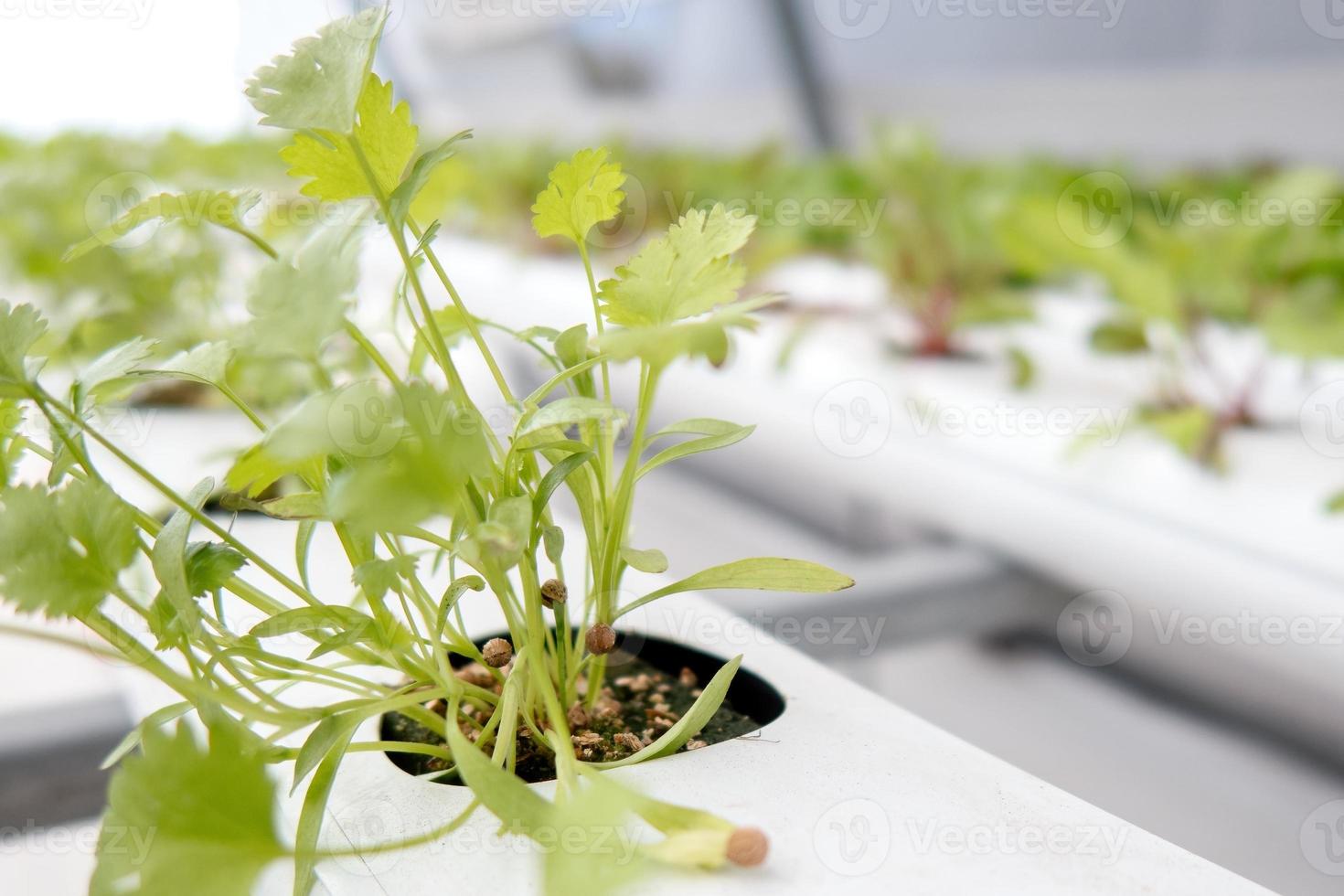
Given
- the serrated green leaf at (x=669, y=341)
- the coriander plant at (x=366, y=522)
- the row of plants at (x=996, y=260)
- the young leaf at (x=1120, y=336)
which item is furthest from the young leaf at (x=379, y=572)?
the young leaf at (x=1120, y=336)

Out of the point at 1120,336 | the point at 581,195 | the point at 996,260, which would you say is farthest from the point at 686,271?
the point at 996,260

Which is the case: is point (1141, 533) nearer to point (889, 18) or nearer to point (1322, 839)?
point (1322, 839)

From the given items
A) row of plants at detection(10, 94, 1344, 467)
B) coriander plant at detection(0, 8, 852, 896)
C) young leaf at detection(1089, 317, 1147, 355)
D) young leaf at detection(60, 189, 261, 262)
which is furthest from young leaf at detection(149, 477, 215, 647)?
young leaf at detection(1089, 317, 1147, 355)

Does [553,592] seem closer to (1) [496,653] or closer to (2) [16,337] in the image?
(1) [496,653]

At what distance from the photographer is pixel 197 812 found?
30cm

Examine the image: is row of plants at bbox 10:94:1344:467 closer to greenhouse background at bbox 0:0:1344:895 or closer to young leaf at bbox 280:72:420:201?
greenhouse background at bbox 0:0:1344:895

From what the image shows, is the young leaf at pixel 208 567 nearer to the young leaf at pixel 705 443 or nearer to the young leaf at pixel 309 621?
the young leaf at pixel 309 621

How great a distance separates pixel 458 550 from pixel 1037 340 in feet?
4.50

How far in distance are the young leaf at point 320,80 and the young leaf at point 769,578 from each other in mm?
214

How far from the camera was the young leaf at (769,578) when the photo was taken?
420 mm

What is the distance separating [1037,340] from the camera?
5.16 ft

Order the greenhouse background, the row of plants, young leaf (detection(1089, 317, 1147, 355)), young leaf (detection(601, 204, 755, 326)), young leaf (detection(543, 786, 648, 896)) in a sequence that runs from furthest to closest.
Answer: young leaf (detection(1089, 317, 1147, 355)) → the row of plants → the greenhouse background → young leaf (detection(601, 204, 755, 326)) → young leaf (detection(543, 786, 648, 896))

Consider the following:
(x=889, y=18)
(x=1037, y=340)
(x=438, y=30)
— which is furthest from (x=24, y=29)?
(x=1037, y=340)

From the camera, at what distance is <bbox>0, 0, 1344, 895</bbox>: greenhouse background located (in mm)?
957
